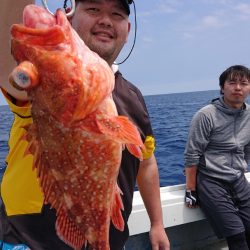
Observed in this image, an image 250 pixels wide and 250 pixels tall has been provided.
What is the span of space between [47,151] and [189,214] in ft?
10.8

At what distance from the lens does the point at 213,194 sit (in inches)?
186

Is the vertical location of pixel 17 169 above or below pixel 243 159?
above

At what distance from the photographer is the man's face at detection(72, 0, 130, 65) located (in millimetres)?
2266

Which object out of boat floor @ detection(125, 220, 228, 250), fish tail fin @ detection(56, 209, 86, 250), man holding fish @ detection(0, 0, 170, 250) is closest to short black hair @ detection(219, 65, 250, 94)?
boat floor @ detection(125, 220, 228, 250)

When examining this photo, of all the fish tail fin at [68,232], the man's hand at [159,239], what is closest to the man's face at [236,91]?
the man's hand at [159,239]

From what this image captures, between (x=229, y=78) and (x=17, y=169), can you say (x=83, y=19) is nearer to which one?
(x=17, y=169)

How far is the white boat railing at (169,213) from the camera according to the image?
4.26 m

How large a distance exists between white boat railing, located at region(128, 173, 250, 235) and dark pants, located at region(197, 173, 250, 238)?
0.69 feet

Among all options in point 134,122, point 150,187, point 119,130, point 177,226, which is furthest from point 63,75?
point 177,226

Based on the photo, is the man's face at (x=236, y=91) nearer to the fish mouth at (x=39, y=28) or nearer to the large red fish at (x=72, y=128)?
the large red fish at (x=72, y=128)

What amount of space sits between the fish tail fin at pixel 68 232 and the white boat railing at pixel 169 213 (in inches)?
92.8

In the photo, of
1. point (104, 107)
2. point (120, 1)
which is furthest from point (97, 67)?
point (120, 1)

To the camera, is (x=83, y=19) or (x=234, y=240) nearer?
(x=83, y=19)

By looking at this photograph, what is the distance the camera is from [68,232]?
1.91 m
